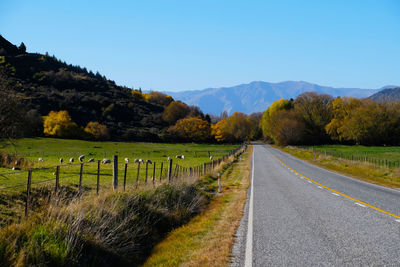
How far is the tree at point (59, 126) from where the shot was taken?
331 ft

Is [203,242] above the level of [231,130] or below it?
below

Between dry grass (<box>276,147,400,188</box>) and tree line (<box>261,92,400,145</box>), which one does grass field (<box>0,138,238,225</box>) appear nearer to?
dry grass (<box>276,147,400,188</box>)

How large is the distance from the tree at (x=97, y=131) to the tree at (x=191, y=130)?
30.0 meters

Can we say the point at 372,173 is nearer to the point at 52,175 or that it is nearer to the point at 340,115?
the point at 52,175

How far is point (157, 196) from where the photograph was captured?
11.2m

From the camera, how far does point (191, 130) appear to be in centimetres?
13688

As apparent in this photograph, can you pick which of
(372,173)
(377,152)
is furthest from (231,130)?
(372,173)

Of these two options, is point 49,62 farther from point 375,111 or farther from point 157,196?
point 157,196

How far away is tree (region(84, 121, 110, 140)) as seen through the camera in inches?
4434

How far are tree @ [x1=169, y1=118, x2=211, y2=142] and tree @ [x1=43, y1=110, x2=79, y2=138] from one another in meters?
42.5

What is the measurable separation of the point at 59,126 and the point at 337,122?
A: 267 feet

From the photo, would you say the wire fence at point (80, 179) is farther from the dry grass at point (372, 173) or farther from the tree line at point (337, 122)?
the tree line at point (337, 122)

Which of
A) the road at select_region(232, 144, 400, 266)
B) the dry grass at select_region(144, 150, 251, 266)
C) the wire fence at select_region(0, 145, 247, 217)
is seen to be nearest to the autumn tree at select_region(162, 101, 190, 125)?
the wire fence at select_region(0, 145, 247, 217)

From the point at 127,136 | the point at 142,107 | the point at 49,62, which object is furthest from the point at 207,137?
the point at 49,62
